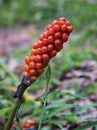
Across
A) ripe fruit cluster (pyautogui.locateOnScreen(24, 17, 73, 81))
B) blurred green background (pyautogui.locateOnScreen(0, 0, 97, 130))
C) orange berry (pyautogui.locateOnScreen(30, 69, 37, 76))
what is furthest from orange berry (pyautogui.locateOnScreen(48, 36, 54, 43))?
blurred green background (pyautogui.locateOnScreen(0, 0, 97, 130))

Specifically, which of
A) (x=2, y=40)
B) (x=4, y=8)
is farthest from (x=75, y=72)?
(x=4, y=8)

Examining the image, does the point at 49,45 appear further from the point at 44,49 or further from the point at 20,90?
the point at 20,90

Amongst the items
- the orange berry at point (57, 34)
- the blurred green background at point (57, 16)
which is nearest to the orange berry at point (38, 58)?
the orange berry at point (57, 34)

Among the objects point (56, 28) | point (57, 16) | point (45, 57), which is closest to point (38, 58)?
point (45, 57)

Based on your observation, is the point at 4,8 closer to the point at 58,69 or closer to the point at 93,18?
the point at 93,18

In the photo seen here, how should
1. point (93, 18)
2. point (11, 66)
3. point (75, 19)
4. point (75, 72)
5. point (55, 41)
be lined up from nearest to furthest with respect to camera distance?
→ 1. point (55, 41)
2. point (75, 72)
3. point (11, 66)
4. point (93, 18)
5. point (75, 19)

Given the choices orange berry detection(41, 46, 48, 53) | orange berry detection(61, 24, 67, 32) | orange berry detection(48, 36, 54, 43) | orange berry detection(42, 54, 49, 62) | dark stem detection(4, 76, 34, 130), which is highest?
orange berry detection(61, 24, 67, 32)

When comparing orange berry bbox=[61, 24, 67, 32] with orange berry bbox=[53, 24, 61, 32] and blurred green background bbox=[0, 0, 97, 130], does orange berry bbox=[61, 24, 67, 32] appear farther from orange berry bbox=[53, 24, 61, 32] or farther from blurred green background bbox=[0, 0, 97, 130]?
blurred green background bbox=[0, 0, 97, 130]

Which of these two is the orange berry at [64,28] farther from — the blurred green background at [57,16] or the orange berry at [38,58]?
the blurred green background at [57,16]
